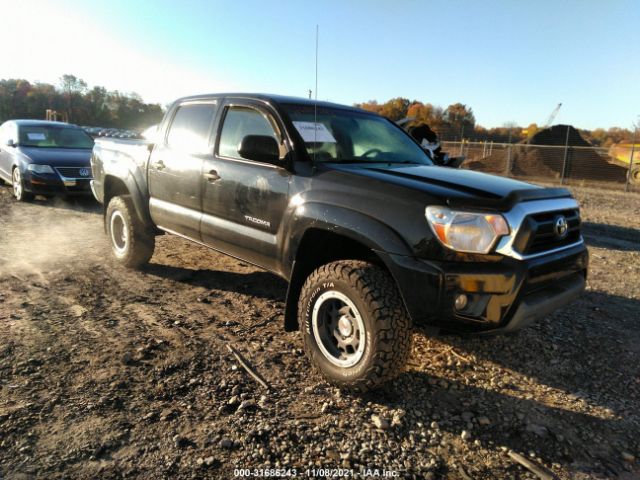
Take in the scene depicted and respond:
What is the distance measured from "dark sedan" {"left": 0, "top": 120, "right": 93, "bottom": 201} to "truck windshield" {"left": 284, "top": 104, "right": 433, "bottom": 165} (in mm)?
7032

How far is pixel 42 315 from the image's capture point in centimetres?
383

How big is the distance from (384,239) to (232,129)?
1.94 meters

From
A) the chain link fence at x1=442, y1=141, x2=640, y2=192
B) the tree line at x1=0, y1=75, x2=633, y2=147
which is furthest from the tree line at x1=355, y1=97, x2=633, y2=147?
the chain link fence at x1=442, y1=141, x2=640, y2=192

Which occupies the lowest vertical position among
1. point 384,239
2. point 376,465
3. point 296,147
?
point 376,465

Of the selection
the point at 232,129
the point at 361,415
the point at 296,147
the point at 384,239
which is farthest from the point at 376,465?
the point at 232,129

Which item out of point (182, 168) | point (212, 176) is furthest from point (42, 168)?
point (212, 176)

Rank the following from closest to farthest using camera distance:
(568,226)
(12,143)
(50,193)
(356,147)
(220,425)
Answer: (220,425), (568,226), (356,147), (50,193), (12,143)

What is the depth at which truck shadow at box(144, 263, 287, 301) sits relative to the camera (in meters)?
4.74

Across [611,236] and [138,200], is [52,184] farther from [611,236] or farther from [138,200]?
[611,236]

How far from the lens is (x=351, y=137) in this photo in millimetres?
3791

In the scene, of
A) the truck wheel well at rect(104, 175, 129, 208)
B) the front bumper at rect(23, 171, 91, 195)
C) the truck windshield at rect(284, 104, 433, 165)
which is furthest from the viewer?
the front bumper at rect(23, 171, 91, 195)

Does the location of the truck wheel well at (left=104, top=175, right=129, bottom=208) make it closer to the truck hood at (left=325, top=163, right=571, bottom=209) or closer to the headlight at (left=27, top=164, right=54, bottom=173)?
the truck hood at (left=325, top=163, right=571, bottom=209)

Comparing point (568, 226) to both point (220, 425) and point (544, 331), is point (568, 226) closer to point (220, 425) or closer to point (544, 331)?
point (544, 331)

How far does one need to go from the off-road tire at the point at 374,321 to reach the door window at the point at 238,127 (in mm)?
1448
